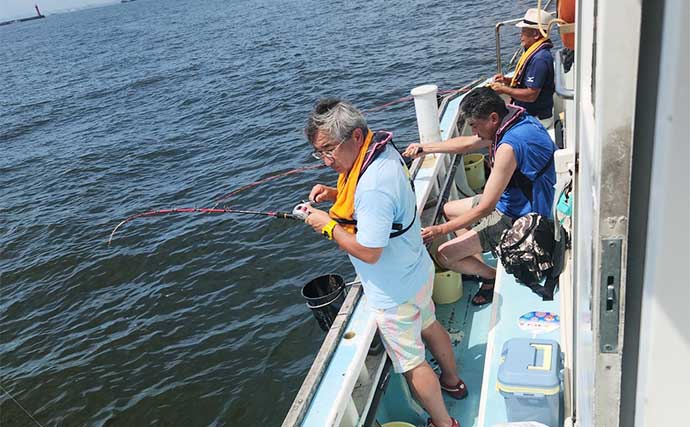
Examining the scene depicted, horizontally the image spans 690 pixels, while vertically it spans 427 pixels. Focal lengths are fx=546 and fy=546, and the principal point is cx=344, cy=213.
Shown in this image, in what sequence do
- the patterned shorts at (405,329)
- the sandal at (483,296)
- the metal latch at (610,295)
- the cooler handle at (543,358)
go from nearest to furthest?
the metal latch at (610,295) → the cooler handle at (543,358) → the patterned shorts at (405,329) → the sandal at (483,296)

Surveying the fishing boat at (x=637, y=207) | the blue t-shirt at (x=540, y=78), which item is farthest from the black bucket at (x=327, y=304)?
the blue t-shirt at (x=540, y=78)

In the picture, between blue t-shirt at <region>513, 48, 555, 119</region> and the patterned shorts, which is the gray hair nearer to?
the patterned shorts

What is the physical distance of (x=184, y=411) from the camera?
20.9ft

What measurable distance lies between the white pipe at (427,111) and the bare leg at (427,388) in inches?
97.8

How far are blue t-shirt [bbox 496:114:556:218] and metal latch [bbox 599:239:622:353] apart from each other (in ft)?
8.33

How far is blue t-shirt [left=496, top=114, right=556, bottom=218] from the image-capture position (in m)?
3.41

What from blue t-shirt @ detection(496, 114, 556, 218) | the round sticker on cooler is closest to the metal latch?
the round sticker on cooler

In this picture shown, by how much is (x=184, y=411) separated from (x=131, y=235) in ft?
16.0

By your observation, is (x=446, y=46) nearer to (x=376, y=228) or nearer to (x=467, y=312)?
(x=467, y=312)

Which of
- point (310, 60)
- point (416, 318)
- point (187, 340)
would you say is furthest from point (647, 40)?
point (310, 60)

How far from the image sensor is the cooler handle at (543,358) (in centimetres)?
262

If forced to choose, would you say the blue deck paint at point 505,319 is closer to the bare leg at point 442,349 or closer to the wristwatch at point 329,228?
the bare leg at point 442,349

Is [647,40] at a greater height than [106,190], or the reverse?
[647,40]

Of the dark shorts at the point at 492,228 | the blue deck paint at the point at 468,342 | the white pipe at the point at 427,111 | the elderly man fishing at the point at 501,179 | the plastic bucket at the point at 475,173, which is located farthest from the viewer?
the plastic bucket at the point at 475,173
